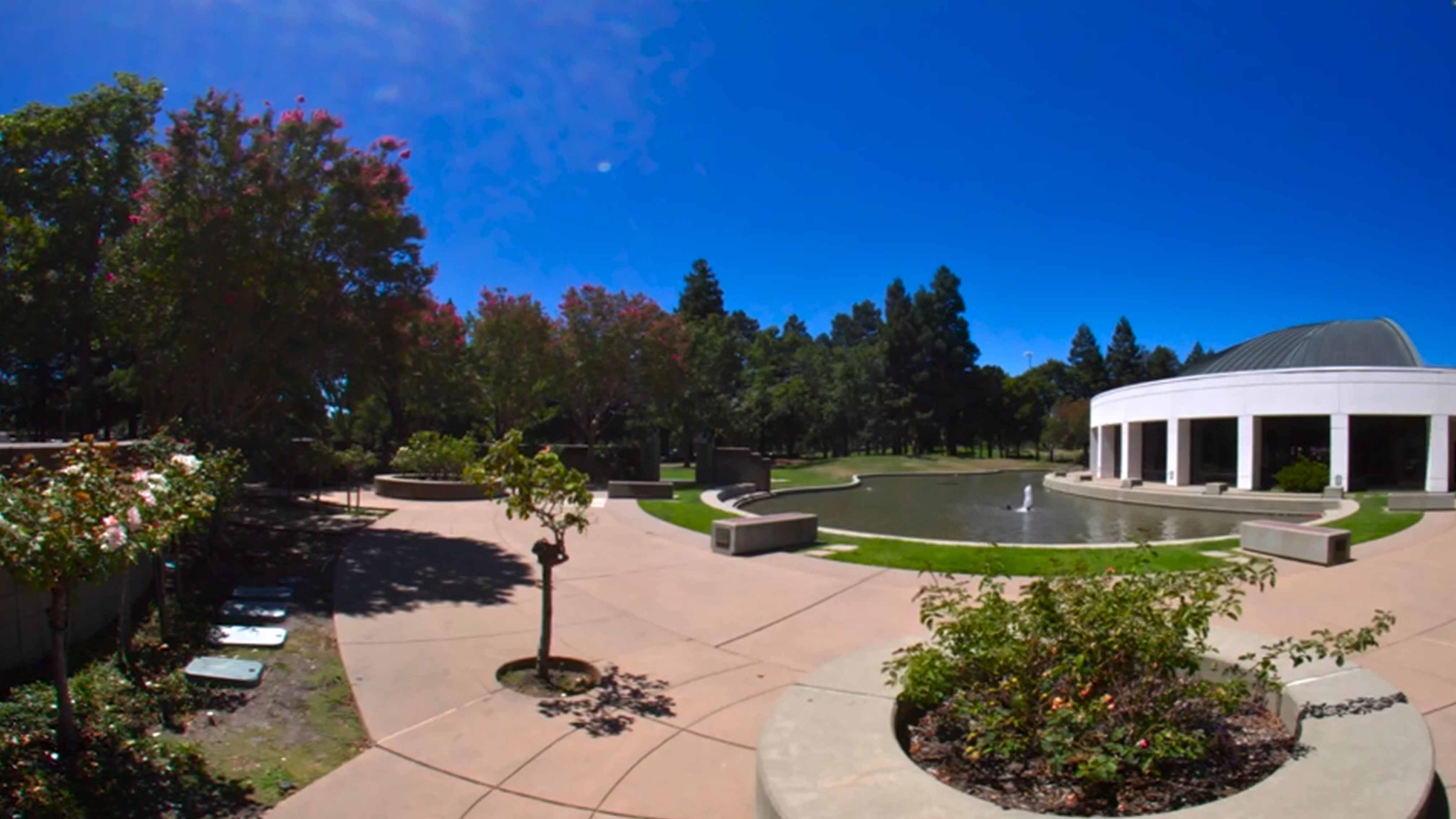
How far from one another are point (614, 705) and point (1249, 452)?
3415cm

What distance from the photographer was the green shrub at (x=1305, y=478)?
29312 mm

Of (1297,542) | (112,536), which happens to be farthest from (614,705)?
(1297,542)

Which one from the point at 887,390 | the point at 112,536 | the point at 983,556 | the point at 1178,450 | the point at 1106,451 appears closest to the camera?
the point at 112,536

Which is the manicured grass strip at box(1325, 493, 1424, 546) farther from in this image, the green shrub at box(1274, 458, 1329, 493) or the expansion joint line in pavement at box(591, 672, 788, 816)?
the expansion joint line in pavement at box(591, 672, 788, 816)

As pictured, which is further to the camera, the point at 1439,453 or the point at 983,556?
the point at 1439,453

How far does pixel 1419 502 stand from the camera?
66.7ft

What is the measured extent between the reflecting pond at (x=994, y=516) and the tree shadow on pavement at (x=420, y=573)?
28.2 feet

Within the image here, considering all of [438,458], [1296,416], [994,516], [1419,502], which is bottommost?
[994,516]

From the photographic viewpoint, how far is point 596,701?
18.7 ft

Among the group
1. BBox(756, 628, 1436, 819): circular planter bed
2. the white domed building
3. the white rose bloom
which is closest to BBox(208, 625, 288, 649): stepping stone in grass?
the white rose bloom

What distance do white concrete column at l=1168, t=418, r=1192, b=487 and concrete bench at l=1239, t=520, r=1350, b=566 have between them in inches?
976

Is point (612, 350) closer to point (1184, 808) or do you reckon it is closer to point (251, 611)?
point (251, 611)

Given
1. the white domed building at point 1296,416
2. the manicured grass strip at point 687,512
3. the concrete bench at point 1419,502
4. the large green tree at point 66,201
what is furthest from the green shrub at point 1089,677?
the white domed building at point 1296,416

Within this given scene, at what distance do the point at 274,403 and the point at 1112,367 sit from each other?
93441 mm
